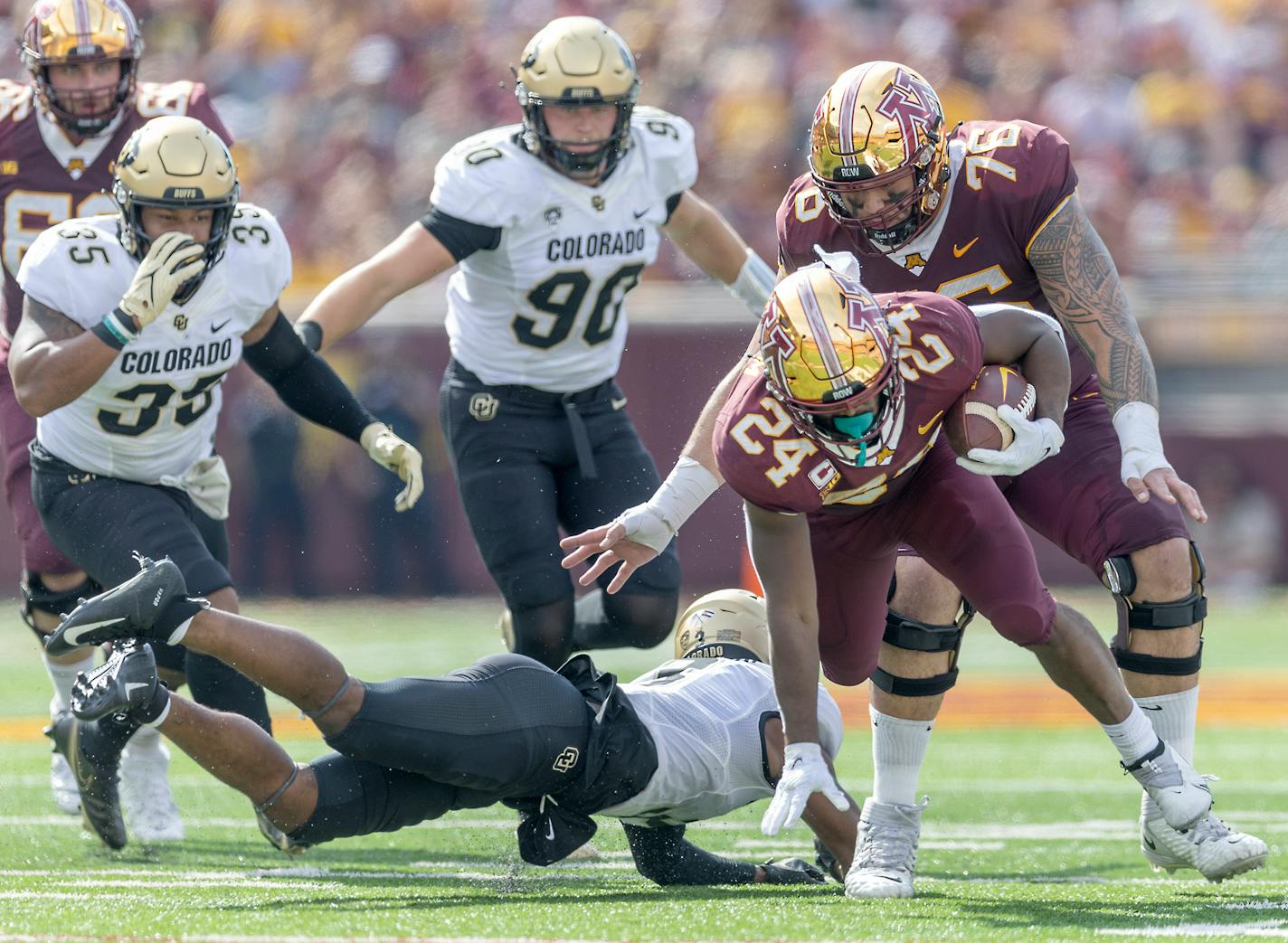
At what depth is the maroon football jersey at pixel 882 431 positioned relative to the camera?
355cm

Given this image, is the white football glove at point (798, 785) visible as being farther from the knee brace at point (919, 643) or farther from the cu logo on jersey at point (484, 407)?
the cu logo on jersey at point (484, 407)

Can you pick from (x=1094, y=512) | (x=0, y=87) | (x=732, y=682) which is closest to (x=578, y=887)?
(x=732, y=682)

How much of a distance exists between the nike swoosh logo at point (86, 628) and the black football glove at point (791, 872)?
1418 millimetres

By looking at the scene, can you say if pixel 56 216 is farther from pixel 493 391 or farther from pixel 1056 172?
pixel 1056 172

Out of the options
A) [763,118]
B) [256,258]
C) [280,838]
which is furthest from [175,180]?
[763,118]

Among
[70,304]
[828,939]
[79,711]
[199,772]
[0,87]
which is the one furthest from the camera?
[199,772]

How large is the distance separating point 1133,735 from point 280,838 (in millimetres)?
1738

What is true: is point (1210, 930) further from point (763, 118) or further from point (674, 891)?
point (763, 118)

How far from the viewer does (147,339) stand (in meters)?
4.46

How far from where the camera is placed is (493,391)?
5.04 metres

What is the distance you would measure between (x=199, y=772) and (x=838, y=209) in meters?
3.14

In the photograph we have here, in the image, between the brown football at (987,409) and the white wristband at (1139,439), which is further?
the white wristband at (1139,439)

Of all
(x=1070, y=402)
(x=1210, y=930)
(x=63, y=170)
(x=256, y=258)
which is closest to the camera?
(x=1210, y=930)

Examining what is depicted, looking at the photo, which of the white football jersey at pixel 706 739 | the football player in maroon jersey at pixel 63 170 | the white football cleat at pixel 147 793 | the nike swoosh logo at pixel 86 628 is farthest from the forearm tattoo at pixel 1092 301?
the white football cleat at pixel 147 793
